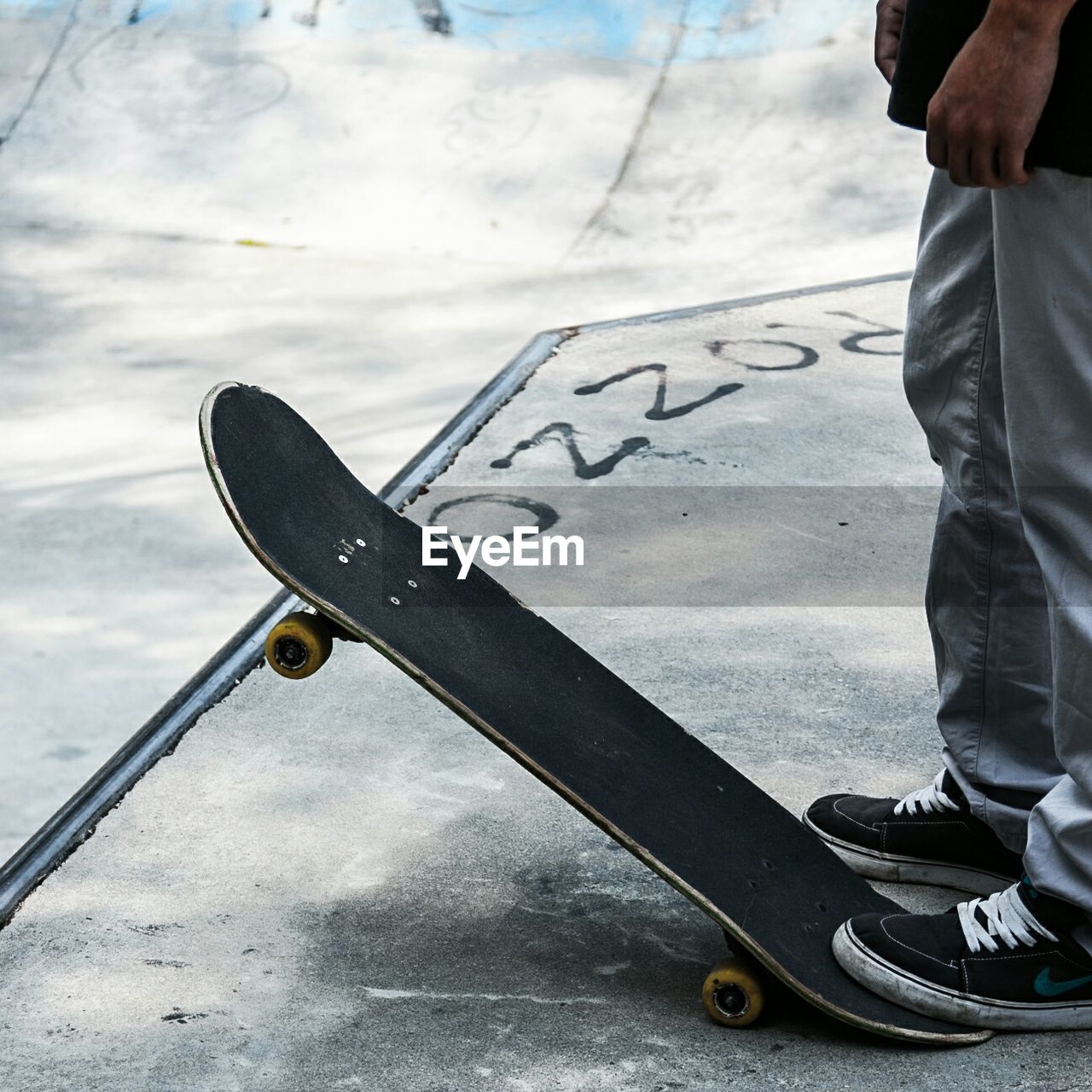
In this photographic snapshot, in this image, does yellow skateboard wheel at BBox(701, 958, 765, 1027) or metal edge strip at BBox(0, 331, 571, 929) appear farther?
metal edge strip at BBox(0, 331, 571, 929)

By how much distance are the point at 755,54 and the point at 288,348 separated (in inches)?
143

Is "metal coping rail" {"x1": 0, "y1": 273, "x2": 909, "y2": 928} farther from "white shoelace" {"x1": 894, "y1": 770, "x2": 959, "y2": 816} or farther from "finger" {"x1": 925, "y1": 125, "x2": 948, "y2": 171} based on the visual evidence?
"finger" {"x1": 925, "y1": 125, "x2": 948, "y2": 171}

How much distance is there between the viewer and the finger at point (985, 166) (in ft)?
3.85

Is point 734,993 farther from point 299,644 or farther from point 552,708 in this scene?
point 299,644

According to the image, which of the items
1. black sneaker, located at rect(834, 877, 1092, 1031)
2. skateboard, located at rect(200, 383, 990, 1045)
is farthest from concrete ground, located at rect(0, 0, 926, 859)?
black sneaker, located at rect(834, 877, 1092, 1031)

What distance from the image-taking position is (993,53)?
3.82 ft

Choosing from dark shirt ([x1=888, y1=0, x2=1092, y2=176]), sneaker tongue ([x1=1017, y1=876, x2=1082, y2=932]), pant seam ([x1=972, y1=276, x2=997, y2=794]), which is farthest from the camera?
pant seam ([x1=972, y1=276, x2=997, y2=794])

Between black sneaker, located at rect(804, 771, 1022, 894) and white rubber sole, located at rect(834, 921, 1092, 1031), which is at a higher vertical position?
white rubber sole, located at rect(834, 921, 1092, 1031)

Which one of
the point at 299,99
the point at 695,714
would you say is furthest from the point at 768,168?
the point at 695,714

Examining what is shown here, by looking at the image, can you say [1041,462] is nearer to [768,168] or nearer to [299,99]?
[768,168]

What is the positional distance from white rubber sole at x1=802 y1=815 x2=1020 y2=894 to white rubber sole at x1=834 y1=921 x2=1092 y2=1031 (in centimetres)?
26

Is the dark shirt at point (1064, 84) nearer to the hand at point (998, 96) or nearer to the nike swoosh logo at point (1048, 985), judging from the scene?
the hand at point (998, 96)

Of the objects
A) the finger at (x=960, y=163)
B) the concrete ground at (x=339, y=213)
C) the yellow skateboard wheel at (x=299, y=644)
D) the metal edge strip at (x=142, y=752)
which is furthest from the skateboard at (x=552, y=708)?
the concrete ground at (x=339, y=213)

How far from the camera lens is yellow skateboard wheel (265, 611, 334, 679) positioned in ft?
4.52
